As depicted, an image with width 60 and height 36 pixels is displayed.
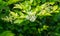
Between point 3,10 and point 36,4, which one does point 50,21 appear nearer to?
point 36,4

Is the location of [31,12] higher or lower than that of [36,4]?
lower

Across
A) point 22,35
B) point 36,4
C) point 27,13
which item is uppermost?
point 36,4

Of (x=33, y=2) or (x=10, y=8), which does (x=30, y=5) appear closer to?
(x=33, y=2)

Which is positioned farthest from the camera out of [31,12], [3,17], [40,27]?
[40,27]

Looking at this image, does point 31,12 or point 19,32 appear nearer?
point 31,12

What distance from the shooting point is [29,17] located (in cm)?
174

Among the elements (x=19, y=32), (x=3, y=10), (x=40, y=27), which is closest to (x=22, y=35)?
(x=19, y=32)

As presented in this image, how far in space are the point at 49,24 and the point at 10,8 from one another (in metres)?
0.49

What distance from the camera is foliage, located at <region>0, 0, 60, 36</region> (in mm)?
1776

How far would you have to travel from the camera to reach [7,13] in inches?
78.4

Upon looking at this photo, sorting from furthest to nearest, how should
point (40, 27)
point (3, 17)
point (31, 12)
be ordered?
point (40, 27)
point (3, 17)
point (31, 12)

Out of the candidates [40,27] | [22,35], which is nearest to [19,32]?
[22,35]

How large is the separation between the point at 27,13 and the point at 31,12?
41mm

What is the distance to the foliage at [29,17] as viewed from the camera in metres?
1.78
